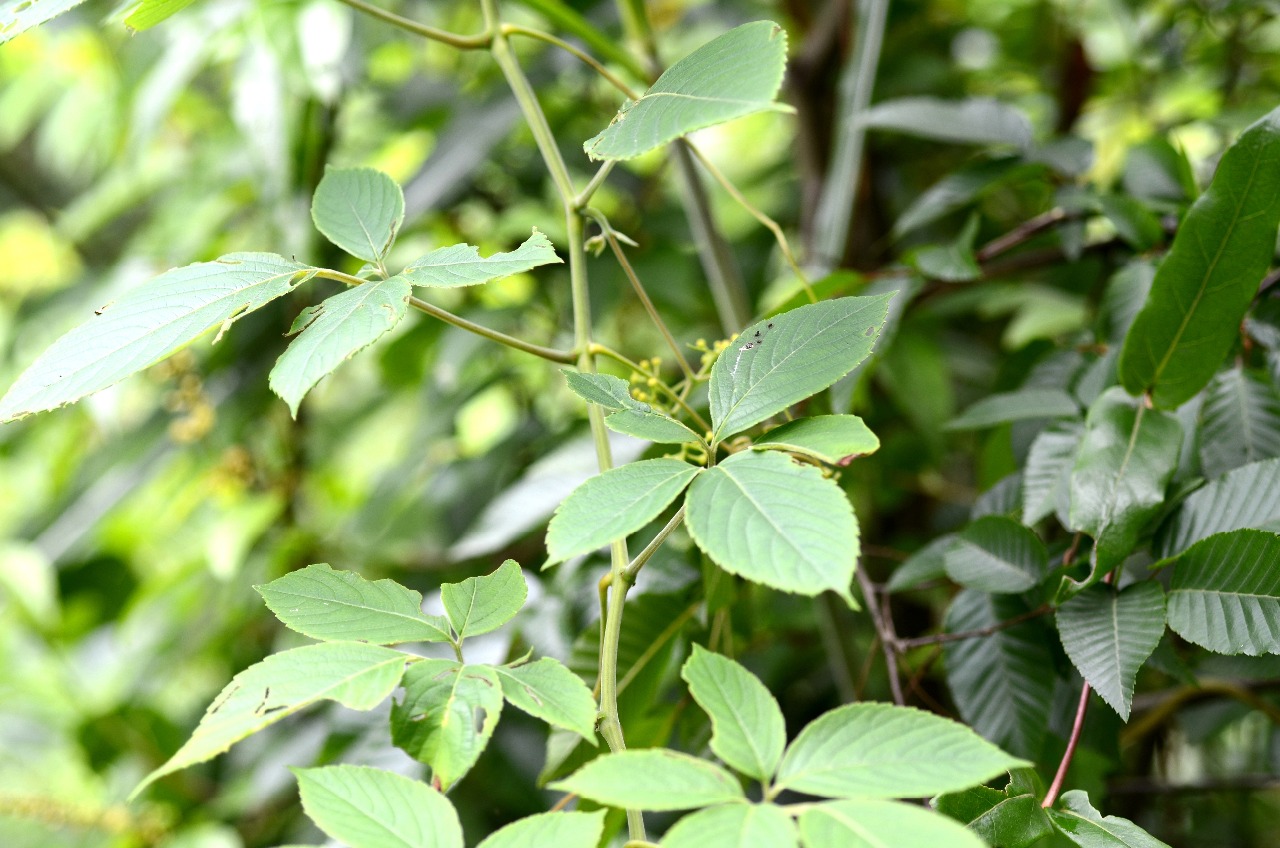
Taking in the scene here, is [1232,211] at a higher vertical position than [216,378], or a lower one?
higher

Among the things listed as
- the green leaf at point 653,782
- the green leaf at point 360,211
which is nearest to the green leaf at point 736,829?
the green leaf at point 653,782

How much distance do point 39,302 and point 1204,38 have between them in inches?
49.4

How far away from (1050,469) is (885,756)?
23 cm

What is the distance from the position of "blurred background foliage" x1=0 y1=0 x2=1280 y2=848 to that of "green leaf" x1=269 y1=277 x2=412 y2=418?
0.25 meters

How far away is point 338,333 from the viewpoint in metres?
0.29

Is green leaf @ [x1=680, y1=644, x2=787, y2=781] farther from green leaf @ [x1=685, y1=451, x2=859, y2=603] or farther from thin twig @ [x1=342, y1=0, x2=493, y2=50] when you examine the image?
thin twig @ [x1=342, y1=0, x2=493, y2=50]

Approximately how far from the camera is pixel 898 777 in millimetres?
228

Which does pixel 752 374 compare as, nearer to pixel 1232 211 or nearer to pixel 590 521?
pixel 590 521

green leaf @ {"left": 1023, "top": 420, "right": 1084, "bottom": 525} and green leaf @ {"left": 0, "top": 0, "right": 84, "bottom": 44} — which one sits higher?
green leaf @ {"left": 0, "top": 0, "right": 84, "bottom": 44}

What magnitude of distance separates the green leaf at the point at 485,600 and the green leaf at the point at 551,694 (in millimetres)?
16

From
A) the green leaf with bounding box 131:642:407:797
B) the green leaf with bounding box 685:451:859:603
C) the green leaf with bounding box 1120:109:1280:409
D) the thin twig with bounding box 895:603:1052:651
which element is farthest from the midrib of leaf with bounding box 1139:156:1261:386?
the green leaf with bounding box 131:642:407:797

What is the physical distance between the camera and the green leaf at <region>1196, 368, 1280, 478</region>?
1.39 ft

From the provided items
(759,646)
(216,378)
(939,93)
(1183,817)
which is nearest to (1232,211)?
(759,646)

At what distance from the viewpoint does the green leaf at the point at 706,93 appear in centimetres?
27
